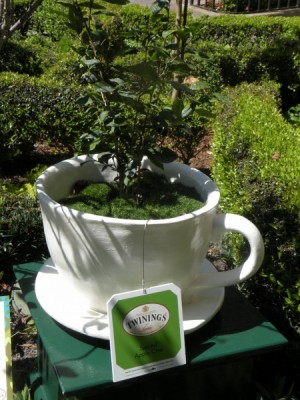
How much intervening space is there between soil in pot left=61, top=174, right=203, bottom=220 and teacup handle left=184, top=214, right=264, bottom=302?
10 cm

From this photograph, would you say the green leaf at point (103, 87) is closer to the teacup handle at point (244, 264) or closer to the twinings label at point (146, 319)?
the teacup handle at point (244, 264)

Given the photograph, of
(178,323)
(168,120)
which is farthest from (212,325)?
(168,120)

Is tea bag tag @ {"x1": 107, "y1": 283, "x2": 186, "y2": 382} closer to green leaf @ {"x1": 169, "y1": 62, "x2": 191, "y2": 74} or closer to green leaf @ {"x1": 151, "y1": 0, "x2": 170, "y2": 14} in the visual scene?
green leaf @ {"x1": 169, "y1": 62, "x2": 191, "y2": 74}

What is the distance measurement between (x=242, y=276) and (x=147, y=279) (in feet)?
1.08

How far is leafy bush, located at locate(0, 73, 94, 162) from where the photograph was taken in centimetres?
500

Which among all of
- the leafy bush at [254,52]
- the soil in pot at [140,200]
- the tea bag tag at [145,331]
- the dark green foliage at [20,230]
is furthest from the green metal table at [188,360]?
the leafy bush at [254,52]

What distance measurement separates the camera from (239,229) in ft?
6.25

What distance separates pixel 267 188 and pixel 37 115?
8.75 ft

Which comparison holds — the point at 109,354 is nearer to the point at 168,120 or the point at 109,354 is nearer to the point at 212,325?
the point at 212,325

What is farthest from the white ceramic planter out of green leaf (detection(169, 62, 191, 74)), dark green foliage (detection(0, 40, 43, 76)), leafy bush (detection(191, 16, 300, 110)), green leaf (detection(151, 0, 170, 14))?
dark green foliage (detection(0, 40, 43, 76))

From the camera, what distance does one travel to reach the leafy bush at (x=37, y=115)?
500 centimetres

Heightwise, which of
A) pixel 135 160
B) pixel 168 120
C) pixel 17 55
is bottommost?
pixel 17 55

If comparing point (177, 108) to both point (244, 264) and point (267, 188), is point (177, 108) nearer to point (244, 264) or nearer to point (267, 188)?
point (244, 264)

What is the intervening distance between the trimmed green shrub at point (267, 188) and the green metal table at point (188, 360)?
0.51 metres
